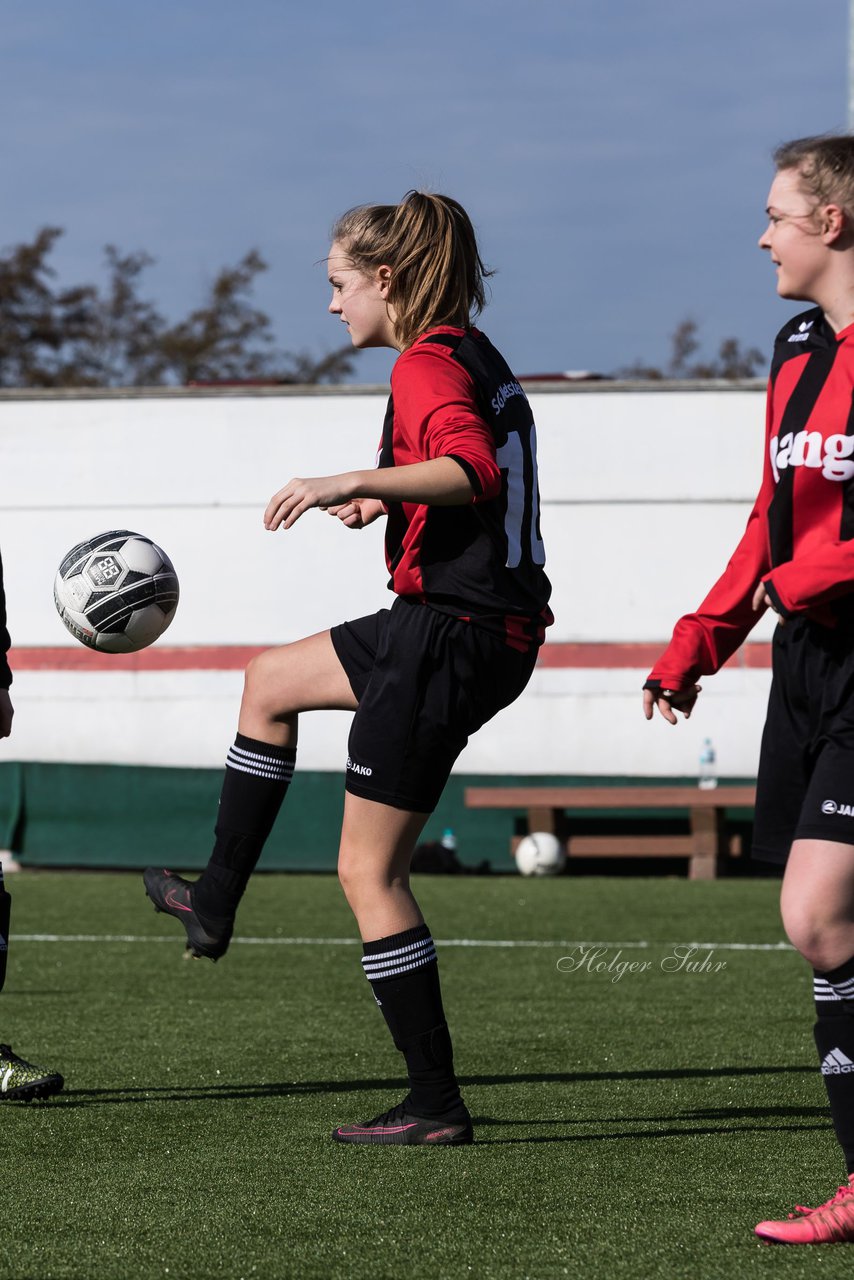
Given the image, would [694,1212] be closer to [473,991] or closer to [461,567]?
[461,567]

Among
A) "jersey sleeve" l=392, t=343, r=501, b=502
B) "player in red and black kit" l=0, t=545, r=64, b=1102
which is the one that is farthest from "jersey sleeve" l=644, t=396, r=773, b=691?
"player in red and black kit" l=0, t=545, r=64, b=1102

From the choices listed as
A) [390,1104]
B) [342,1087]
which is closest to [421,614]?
[390,1104]

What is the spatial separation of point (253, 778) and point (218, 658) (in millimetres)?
12004

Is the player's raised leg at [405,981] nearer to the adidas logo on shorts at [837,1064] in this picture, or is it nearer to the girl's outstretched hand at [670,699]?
the girl's outstretched hand at [670,699]

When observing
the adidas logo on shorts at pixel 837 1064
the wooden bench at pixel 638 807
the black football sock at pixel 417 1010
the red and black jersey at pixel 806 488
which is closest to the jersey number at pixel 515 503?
the red and black jersey at pixel 806 488

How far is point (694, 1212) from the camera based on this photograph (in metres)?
3.40

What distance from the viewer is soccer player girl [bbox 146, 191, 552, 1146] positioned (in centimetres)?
388

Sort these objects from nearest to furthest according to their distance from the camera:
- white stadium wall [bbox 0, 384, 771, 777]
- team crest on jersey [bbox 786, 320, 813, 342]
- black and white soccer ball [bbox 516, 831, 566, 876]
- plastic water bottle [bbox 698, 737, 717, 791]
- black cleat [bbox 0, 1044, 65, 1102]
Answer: team crest on jersey [bbox 786, 320, 813, 342]
black cleat [bbox 0, 1044, 65, 1102]
black and white soccer ball [bbox 516, 831, 566, 876]
plastic water bottle [bbox 698, 737, 717, 791]
white stadium wall [bbox 0, 384, 771, 777]

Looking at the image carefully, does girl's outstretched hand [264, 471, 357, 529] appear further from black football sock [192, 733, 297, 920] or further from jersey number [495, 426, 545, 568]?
black football sock [192, 733, 297, 920]

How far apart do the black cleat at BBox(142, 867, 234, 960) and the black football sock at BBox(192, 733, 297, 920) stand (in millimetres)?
25

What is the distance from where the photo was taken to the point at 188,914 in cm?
434

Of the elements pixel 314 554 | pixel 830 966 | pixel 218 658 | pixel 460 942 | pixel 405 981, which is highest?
pixel 314 554

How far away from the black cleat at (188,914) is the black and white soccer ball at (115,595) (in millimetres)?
695

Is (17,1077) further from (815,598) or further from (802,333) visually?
(802,333)
